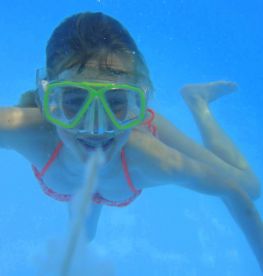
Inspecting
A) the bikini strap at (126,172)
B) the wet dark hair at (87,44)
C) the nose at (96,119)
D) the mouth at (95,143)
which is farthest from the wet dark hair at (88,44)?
the bikini strap at (126,172)

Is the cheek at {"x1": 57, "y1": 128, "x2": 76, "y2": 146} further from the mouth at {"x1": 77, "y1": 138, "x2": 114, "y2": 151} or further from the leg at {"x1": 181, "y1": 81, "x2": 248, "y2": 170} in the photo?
the leg at {"x1": 181, "y1": 81, "x2": 248, "y2": 170}

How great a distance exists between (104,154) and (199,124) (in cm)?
201

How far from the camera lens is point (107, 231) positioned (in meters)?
4.68

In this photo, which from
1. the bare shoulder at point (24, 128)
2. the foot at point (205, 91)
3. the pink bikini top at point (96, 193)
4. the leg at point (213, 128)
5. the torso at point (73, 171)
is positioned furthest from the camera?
the foot at point (205, 91)

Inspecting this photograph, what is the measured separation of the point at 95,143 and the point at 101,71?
37 cm

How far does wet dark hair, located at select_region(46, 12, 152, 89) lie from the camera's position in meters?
2.05

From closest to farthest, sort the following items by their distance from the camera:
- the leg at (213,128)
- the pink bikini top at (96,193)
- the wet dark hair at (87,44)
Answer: the wet dark hair at (87,44)
the pink bikini top at (96,193)
the leg at (213,128)

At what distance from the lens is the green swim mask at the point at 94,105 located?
194 centimetres

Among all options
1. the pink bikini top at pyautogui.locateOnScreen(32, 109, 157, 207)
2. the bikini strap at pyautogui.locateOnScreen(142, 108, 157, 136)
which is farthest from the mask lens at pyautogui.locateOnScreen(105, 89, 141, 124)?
the bikini strap at pyautogui.locateOnScreen(142, 108, 157, 136)

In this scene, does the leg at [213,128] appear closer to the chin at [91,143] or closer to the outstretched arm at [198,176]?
the outstretched arm at [198,176]

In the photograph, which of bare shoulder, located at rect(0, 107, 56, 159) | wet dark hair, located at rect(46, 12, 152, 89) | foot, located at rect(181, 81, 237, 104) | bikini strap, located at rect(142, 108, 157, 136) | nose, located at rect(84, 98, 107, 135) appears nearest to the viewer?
nose, located at rect(84, 98, 107, 135)

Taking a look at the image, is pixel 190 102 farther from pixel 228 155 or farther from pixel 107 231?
pixel 107 231

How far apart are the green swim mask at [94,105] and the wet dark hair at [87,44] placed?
0.40 feet

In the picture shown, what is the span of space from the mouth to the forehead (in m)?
0.31
